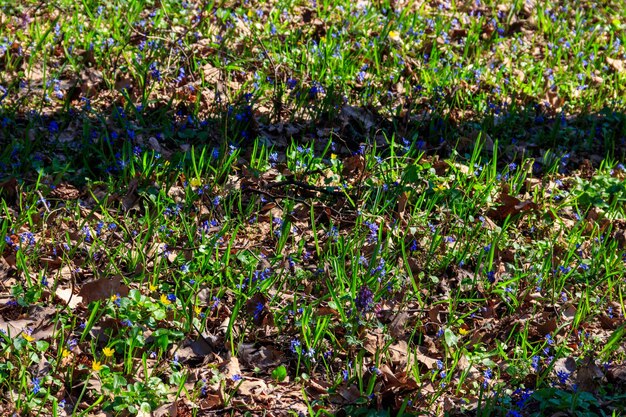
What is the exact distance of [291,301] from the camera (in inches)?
126

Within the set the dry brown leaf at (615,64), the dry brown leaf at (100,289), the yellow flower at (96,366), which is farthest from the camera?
the dry brown leaf at (615,64)

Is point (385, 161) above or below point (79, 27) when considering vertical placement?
below

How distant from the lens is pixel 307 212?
3764 millimetres

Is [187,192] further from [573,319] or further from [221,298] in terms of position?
[573,319]

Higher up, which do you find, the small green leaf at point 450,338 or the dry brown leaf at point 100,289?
the dry brown leaf at point 100,289

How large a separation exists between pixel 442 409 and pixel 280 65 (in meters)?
2.58

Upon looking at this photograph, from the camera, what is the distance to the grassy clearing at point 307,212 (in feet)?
9.21

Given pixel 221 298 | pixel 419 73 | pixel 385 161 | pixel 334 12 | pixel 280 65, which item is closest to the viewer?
pixel 221 298

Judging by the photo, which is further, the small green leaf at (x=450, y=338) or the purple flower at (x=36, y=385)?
the small green leaf at (x=450, y=338)

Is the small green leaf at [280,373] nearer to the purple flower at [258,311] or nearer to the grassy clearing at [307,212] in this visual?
the grassy clearing at [307,212]

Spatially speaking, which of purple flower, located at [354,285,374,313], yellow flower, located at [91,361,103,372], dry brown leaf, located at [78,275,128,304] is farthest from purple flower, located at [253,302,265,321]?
yellow flower, located at [91,361,103,372]

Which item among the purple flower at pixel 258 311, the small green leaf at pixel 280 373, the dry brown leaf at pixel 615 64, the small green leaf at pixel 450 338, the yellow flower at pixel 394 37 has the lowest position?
the small green leaf at pixel 280 373

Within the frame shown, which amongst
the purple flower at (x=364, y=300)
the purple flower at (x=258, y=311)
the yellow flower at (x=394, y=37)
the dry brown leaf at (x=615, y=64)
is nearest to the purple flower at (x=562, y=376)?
the purple flower at (x=364, y=300)

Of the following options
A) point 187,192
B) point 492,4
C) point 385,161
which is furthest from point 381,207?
point 492,4
